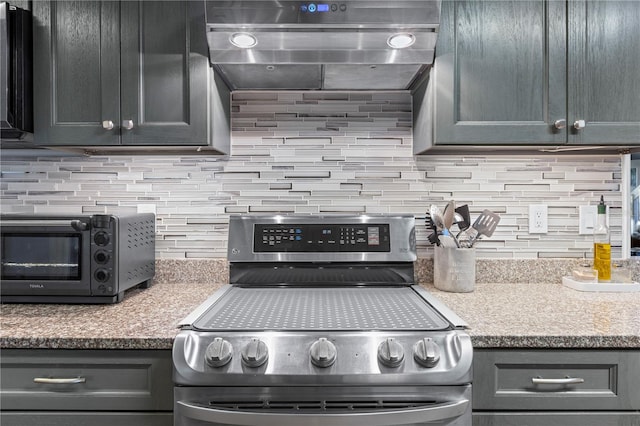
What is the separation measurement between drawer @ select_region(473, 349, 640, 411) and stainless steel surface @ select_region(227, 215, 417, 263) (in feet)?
1.97

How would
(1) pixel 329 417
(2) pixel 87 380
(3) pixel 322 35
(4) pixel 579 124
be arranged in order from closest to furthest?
(1) pixel 329 417
(2) pixel 87 380
(3) pixel 322 35
(4) pixel 579 124

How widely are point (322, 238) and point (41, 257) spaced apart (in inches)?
38.1

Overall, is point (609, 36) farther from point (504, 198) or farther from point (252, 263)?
point (252, 263)

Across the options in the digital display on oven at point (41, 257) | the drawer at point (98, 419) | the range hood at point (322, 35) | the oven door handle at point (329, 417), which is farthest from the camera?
the digital display on oven at point (41, 257)

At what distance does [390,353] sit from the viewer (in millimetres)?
967

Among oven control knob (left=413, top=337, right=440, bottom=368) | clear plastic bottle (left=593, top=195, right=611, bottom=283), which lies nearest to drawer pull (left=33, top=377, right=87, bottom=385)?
oven control knob (left=413, top=337, right=440, bottom=368)

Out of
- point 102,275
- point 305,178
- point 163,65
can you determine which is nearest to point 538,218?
point 305,178

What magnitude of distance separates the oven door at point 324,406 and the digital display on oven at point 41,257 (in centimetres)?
65

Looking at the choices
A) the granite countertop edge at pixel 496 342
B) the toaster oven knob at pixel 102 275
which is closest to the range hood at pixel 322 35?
the toaster oven knob at pixel 102 275

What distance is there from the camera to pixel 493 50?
1.40 m

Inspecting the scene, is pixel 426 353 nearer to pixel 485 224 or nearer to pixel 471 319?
pixel 471 319

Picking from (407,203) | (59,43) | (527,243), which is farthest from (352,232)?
(59,43)

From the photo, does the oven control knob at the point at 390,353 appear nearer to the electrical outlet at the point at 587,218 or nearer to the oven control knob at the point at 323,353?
the oven control knob at the point at 323,353

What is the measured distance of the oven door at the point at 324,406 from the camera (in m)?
0.96
